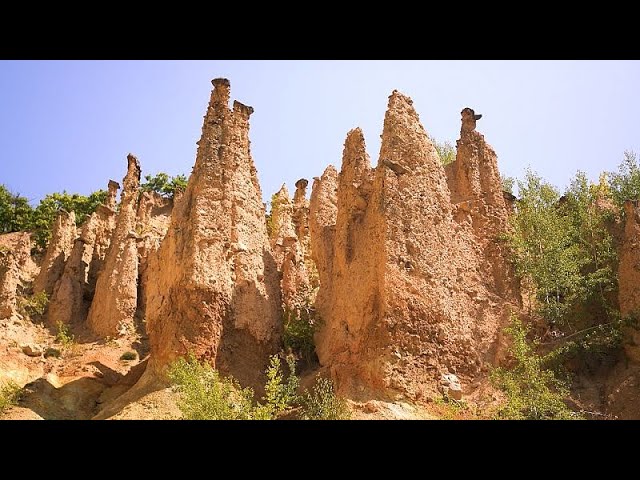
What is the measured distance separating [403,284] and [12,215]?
107 ft

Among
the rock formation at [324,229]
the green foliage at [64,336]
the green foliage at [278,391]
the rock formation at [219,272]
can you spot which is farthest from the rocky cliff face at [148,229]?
the green foliage at [278,391]

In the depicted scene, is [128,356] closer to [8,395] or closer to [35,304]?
[8,395]

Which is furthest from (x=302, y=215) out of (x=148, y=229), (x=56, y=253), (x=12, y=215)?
(x=12, y=215)

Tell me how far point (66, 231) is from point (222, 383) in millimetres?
15098

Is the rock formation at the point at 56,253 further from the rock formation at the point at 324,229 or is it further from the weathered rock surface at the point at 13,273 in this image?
the rock formation at the point at 324,229

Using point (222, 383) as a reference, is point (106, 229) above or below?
above

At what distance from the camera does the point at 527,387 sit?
17281 mm

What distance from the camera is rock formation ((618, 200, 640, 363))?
59.2 feet

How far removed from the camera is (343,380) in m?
18.1
